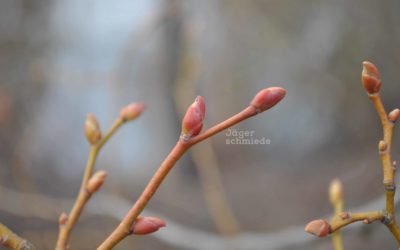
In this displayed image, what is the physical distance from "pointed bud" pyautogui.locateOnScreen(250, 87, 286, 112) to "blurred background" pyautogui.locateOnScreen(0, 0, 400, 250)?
108cm

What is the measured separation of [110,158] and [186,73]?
0.48m

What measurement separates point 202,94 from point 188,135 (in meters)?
1.52

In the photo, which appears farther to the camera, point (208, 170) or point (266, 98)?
point (208, 170)

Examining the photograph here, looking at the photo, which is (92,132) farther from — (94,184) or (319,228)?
(319,228)

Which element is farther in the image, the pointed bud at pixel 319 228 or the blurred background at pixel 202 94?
the blurred background at pixel 202 94

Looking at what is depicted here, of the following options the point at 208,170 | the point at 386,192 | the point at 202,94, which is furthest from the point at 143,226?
the point at 202,94

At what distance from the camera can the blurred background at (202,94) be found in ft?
5.19

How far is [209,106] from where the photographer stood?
1.68m

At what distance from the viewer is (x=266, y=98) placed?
1.06 ft

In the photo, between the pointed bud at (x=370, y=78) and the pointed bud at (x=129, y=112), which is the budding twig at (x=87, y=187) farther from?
the pointed bud at (x=370, y=78)

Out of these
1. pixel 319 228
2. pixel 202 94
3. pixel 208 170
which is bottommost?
pixel 319 228

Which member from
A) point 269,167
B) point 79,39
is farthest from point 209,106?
point 79,39

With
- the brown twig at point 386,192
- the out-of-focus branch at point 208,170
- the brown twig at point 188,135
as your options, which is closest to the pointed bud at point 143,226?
the brown twig at point 188,135

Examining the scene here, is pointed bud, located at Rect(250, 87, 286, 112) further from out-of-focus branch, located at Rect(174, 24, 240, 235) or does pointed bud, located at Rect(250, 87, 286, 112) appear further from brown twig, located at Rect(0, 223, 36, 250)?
out-of-focus branch, located at Rect(174, 24, 240, 235)
